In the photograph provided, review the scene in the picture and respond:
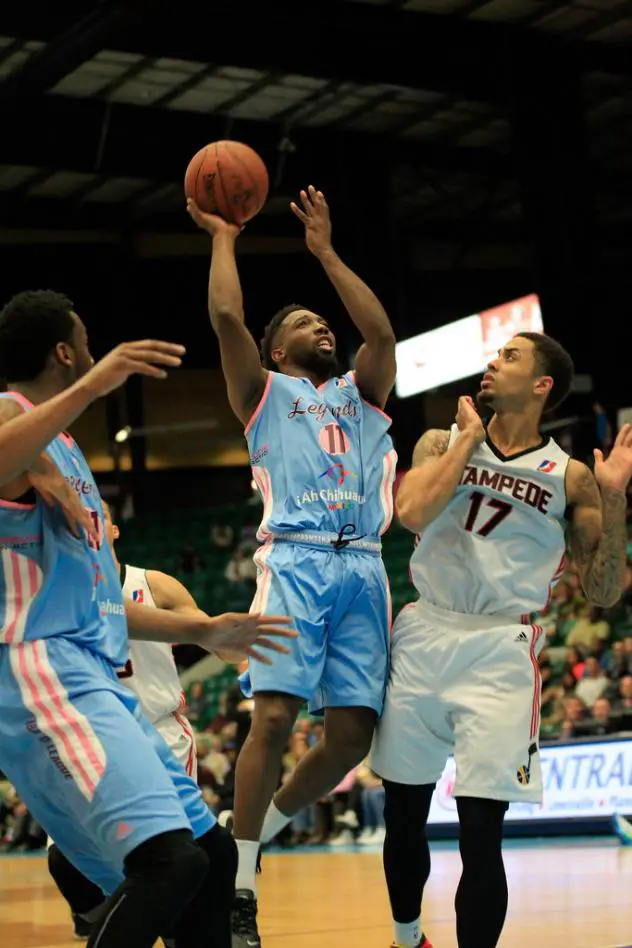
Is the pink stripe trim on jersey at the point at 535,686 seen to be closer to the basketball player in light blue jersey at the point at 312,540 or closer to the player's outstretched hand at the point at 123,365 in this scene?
the basketball player in light blue jersey at the point at 312,540

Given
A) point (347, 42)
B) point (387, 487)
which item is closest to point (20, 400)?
point (387, 487)

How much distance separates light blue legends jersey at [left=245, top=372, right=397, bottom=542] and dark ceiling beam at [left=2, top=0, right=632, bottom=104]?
1131 cm

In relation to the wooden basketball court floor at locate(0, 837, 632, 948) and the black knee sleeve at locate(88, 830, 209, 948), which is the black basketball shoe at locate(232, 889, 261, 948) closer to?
the wooden basketball court floor at locate(0, 837, 632, 948)

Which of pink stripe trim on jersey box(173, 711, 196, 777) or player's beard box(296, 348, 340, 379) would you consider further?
pink stripe trim on jersey box(173, 711, 196, 777)

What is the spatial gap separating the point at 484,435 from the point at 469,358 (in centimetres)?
1822

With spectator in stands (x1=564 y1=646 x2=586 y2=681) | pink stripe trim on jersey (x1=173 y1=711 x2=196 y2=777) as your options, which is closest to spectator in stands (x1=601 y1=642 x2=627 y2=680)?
spectator in stands (x1=564 y1=646 x2=586 y2=681)

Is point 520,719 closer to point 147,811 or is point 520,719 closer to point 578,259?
point 147,811

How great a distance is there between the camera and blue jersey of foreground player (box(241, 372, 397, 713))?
517 centimetres

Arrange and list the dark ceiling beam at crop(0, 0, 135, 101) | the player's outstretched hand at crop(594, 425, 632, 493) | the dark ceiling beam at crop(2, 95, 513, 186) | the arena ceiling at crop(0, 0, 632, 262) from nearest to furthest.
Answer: the player's outstretched hand at crop(594, 425, 632, 493) → the dark ceiling beam at crop(0, 0, 135, 101) → the arena ceiling at crop(0, 0, 632, 262) → the dark ceiling beam at crop(2, 95, 513, 186)

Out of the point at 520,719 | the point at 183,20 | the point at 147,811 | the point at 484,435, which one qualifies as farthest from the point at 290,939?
the point at 183,20

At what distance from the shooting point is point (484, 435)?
5.14 metres

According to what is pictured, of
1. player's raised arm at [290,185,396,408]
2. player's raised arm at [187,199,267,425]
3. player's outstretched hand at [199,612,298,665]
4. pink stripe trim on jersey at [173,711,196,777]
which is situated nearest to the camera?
player's outstretched hand at [199,612,298,665]

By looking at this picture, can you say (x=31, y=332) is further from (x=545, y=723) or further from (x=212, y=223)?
(x=545, y=723)

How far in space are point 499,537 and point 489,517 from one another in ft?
0.27
